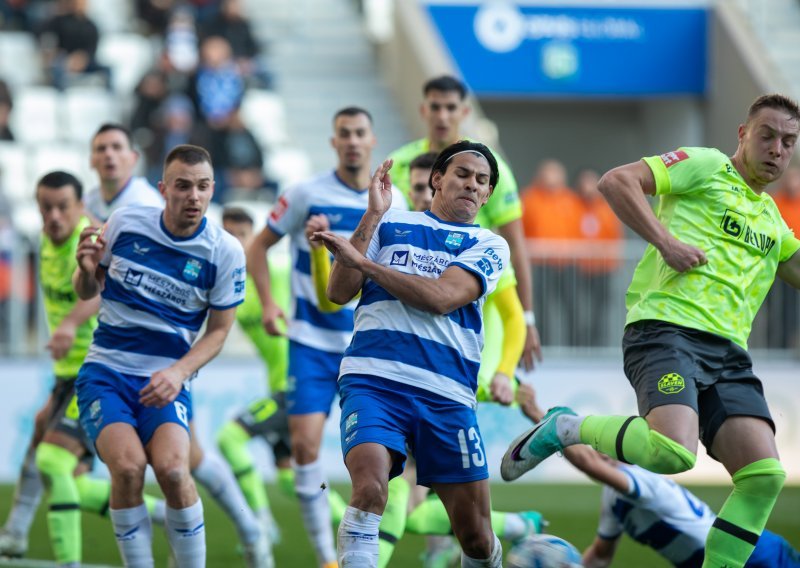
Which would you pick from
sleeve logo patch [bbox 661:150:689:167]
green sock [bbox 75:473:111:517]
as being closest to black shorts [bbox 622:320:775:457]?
sleeve logo patch [bbox 661:150:689:167]

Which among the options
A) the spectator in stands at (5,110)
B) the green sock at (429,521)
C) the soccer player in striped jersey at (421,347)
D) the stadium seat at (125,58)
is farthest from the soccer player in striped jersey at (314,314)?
the stadium seat at (125,58)

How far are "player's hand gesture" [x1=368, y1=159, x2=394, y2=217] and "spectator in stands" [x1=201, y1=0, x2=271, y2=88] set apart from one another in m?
12.9

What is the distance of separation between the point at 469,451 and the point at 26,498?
4103 millimetres

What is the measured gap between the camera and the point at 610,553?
7809mm

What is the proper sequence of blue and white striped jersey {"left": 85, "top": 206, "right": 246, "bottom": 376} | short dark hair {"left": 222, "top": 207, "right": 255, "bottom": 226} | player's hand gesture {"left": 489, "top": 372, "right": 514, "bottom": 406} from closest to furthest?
blue and white striped jersey {"left": 85, "top": 206, "right": 246, "bottom": 376}, player's hand gesture {"left": 489, "top": 372, "right": 514, "bottom": 406}, short dark hair {"left": 222, "top": 207, "right": 255, "bottom": 226}

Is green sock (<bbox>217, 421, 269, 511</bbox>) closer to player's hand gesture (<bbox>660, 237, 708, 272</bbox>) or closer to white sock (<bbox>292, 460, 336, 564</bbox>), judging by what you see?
white sock (<bbox>292, 460, 336, 564</bbox>)

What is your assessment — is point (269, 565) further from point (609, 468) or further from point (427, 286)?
point (427, 286)

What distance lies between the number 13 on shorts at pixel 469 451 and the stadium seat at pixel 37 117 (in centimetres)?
1327

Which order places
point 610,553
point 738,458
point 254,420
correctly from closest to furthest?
point 738,458 → point 610,553 → point 254,420

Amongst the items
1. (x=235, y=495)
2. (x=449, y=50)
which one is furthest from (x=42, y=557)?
(x=449, y=50)

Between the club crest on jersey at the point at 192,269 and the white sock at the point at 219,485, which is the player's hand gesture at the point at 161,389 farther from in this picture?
the white sock at the point at 219,485

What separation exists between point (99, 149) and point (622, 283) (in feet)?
26.2

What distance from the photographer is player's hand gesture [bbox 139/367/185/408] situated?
6629 millimetres

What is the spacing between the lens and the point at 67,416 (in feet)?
27.5
